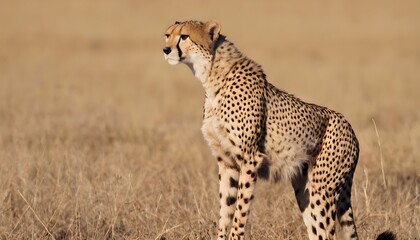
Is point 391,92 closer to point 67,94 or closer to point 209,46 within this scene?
point 67,94

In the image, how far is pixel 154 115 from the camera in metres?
8.59

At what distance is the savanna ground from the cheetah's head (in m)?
0.87

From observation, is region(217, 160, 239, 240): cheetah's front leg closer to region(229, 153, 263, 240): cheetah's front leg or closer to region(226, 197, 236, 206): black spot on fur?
region(226, 197, 236, 206): black spot on fur

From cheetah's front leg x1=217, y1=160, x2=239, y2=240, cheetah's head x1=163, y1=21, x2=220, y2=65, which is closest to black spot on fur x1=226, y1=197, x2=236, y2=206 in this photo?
cheetah's front leg x1=217, y1=160, x2=239, y2=240

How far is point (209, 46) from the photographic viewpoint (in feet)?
13.5

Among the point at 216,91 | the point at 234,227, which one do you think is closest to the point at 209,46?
the point at 216,91

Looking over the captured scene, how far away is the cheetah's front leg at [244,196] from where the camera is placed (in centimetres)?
389

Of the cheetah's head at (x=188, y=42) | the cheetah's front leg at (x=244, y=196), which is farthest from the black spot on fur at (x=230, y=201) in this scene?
the cheetah's head at (x=188, y=42)

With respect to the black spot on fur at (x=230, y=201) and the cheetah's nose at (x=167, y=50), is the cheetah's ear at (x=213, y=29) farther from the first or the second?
the black spot on fur at (x=230, y=201)

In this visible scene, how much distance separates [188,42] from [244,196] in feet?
2.70

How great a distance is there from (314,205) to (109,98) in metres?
6.12

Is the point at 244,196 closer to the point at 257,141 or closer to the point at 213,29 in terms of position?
the point at 257,141

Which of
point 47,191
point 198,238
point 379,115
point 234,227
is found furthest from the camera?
point 379,115

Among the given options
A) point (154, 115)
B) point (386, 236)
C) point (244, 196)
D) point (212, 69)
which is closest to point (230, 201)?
point (244, 196)
